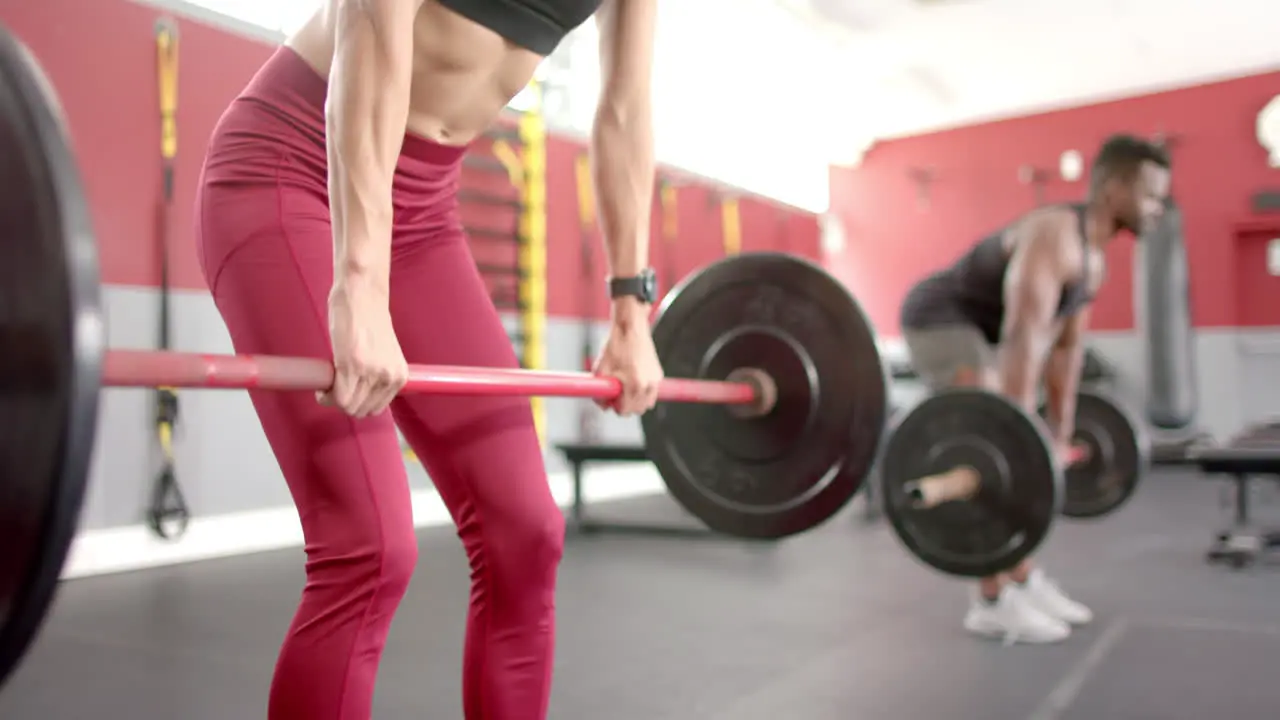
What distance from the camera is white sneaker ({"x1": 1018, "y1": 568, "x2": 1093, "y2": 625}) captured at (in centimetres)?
260

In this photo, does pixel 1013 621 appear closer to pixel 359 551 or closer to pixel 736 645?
pixel 736 645

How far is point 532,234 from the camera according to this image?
4930 mm

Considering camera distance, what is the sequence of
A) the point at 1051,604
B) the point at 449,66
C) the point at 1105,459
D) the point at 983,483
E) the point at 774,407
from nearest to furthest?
the point at 449,66 → the point at 774,407 → the point at 983,483 → the point at 1051,604 → the point at 1105,459

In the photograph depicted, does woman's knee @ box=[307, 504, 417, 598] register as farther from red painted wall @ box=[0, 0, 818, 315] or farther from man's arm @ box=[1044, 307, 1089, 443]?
red painted wall @ box=[0, 0, 818, 315]

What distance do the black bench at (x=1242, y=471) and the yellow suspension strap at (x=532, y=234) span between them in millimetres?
2846

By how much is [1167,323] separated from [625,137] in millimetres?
6388

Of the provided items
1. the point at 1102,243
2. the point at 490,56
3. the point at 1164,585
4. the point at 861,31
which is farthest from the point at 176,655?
the point at 861,31

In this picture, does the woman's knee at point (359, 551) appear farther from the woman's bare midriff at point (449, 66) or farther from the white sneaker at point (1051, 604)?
the white sneaker at point (1051, 604)

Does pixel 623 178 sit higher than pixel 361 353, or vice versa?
pixel 623 178

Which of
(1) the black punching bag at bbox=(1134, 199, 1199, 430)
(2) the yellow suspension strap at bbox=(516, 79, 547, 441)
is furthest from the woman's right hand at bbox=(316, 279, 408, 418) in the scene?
(1) the black punching bag at bbox=(1134, 199, 1199, 430)

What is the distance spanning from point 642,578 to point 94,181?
7.45 ft

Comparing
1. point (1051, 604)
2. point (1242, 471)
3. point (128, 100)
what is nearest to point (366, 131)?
point (1051, 604)

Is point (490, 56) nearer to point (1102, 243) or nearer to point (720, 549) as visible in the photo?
point (1102, 243)

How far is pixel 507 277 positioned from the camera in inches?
196
